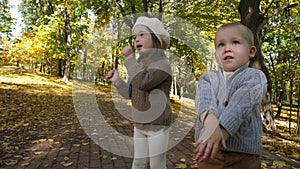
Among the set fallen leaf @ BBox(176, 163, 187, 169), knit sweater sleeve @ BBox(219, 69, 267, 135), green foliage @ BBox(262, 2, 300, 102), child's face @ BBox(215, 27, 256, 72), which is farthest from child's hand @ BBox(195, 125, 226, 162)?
green foliage @ BBox(262, 2, 300, 102)

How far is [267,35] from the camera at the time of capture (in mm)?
12820

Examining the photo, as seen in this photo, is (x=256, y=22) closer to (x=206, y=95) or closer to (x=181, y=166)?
(x=181, y=166)

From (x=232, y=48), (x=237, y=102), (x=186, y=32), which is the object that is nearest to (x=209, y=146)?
(x=237, y=102)

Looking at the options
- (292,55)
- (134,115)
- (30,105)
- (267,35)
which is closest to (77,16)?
(30,105)

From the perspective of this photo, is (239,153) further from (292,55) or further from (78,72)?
(292,55)

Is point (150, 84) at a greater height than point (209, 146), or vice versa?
point (150, 84)

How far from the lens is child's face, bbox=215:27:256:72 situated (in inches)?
48.1

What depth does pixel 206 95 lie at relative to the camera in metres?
1.23

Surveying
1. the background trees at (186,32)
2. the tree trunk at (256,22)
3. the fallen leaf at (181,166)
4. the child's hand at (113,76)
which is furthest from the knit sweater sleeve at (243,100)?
the tree trunk at (256,22)

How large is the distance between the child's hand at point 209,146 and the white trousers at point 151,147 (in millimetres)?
999

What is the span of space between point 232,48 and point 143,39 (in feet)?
2.97

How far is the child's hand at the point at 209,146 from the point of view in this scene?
1051mm

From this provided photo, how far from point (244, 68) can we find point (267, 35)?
42.6 ft

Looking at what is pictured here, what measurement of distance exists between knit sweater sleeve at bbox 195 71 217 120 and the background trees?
1.29 m
